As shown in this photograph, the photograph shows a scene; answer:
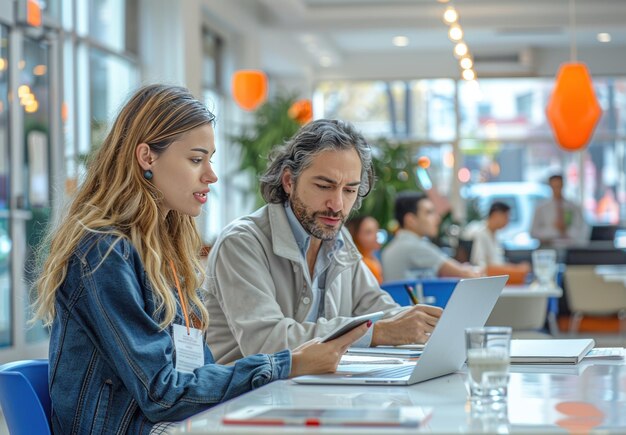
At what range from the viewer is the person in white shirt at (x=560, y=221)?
1228 cm

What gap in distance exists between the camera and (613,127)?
14.7m

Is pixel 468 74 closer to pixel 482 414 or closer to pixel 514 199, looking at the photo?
pixel 514 199

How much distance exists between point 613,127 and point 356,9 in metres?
5.10

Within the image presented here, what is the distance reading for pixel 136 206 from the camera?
1841 millimetres

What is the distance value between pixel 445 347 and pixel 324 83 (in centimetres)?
1371

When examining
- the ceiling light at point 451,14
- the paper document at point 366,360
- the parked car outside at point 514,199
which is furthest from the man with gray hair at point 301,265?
the parked car outside at point 514,199

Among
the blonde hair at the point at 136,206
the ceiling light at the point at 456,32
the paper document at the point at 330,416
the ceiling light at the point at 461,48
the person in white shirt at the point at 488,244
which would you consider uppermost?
the ceiling light at the point at 456,32

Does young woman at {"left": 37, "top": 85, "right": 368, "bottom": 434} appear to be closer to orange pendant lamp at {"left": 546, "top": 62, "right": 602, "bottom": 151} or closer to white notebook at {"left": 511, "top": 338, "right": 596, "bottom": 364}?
white notebook at {"left": 511, "top": 338, "right": 596, "bottom": 364}

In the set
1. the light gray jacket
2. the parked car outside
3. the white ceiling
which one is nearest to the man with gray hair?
the light gray jacket

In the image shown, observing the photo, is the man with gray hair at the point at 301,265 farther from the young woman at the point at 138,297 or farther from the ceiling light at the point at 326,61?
the ceiling light at the point at 326,61

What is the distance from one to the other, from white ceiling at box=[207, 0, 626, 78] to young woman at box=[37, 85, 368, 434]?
9.14 m

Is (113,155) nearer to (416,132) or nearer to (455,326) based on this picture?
(455,326)

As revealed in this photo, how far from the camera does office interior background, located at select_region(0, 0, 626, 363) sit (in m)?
6.45

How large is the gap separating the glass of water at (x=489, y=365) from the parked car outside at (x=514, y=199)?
13.1m
